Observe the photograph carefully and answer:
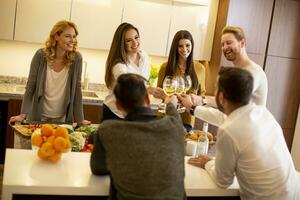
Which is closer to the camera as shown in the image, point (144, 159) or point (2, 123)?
point (144, 159)

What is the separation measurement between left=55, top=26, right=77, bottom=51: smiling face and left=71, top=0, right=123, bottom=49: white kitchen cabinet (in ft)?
3.51

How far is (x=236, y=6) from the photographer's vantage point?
12.9 feet

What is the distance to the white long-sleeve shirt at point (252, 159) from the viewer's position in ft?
5.16

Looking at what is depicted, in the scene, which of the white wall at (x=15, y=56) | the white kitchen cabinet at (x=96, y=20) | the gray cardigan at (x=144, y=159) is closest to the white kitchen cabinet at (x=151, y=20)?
the white kitchen cabinet at (x=96, y=20)

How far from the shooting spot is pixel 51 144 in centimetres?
164

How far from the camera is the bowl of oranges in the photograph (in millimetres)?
1626

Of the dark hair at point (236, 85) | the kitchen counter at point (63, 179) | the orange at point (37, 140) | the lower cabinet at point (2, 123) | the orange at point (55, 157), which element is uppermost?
the dark hair at point (236, 85)

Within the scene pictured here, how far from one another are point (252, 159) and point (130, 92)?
0.60 metres

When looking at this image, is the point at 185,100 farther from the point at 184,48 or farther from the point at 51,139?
the point at 51,139

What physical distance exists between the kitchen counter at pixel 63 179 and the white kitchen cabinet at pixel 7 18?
2.06 metres

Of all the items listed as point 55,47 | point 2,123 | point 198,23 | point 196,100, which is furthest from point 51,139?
point 198,23

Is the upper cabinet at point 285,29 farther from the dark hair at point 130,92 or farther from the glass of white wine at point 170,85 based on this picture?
the dark hair at point 130,92

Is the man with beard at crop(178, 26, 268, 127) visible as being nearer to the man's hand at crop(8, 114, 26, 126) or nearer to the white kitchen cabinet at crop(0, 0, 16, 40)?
the man's hand at crop(8, 114, 26, 126)

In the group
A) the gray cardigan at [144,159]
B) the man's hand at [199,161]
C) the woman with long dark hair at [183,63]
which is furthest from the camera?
the woman with long dark hair at [183,63]
